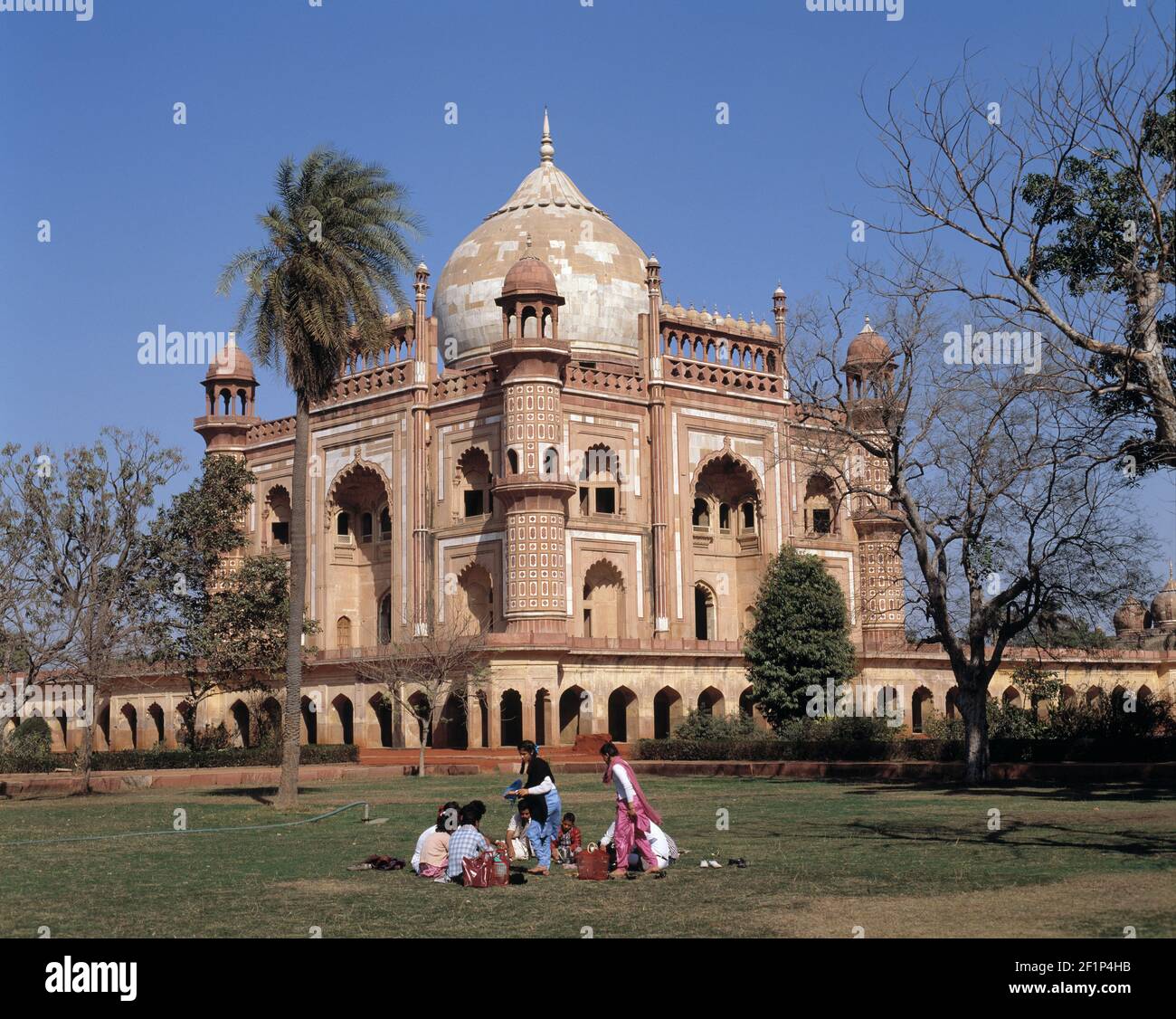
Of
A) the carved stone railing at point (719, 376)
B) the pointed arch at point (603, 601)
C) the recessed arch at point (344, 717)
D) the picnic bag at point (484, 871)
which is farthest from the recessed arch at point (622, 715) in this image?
the picnic bag at point (484, 871)

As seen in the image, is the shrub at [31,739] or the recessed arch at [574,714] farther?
the recessed arch at [574,714]

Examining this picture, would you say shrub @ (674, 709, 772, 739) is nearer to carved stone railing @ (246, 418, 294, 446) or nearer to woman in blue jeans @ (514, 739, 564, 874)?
carved stone railing @ (246, 418, 294, 446)

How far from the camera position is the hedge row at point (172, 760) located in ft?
130

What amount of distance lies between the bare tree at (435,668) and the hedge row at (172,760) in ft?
8.94

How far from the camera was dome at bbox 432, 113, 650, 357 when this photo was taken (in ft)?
188

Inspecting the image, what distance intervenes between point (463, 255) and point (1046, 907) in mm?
49684

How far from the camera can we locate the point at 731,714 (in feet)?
153

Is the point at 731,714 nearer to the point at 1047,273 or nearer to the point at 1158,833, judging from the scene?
the point at 1047,273

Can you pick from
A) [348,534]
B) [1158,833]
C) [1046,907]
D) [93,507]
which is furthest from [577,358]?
[1046,907]

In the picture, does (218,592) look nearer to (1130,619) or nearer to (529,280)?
(529,280)

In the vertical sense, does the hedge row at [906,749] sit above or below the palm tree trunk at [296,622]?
below

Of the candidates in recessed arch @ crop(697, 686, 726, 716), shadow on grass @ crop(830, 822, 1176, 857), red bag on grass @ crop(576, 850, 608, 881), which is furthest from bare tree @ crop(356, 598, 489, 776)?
red bag on grass @ crop(576, 850, 608, 881)

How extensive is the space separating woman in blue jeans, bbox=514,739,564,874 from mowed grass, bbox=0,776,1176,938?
0.43m

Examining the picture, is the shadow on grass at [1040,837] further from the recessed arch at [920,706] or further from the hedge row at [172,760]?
the recessed arch at [920,706]
